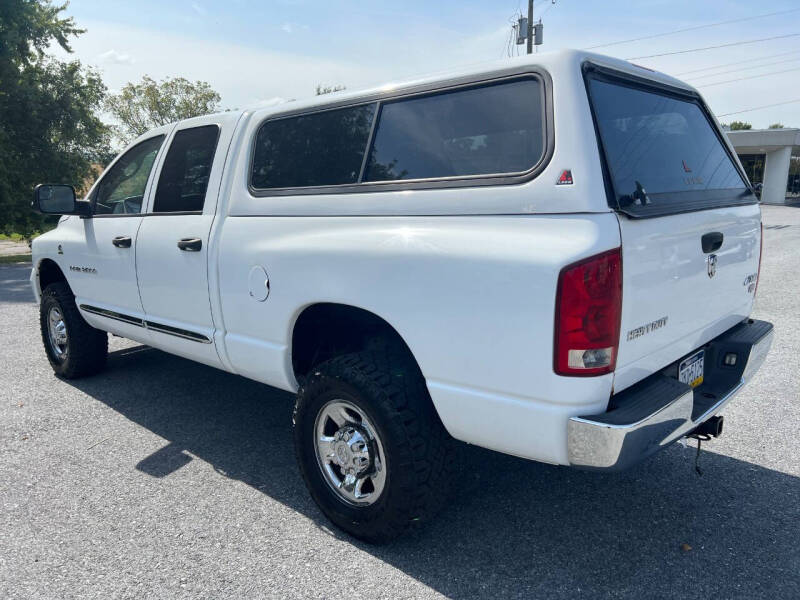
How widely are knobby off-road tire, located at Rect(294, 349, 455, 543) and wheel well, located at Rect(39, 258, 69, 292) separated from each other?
3342 mm

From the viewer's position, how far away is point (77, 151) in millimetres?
22328

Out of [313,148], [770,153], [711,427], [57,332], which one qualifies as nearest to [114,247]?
[57,332]

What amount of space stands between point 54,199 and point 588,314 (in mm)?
3787

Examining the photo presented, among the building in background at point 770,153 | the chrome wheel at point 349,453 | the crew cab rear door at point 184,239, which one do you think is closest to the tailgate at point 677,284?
the chrome wheel at point 349,453

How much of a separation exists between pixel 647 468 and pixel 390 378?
179 centimetres

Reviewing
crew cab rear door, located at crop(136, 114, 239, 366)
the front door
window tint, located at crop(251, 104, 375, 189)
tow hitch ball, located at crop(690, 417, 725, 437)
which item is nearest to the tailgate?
tow hitch ball, located at crop(690, 417, 725, 437)

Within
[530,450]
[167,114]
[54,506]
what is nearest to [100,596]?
[54,506]

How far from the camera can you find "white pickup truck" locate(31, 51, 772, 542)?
215 cm

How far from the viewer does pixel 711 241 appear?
103 inches

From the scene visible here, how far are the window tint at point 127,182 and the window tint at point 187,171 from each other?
0.24 meters

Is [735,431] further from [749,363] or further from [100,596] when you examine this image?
[100,596]

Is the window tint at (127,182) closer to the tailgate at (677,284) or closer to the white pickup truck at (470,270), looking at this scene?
the white pickup truck at (470,270)

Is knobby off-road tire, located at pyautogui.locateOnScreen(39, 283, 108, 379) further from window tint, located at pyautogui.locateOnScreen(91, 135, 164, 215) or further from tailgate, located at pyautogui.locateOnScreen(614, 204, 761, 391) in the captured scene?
tailgate, located at pyautogui.locateOnScreen(614, 204, 761, 391)

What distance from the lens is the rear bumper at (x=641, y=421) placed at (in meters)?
2.09
